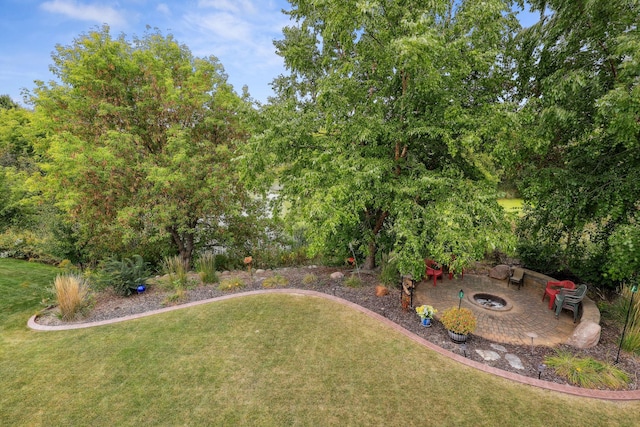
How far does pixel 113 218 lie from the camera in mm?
9406

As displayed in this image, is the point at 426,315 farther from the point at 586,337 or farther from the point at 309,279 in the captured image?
the point at 309,279

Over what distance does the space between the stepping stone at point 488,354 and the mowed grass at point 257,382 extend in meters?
0.56

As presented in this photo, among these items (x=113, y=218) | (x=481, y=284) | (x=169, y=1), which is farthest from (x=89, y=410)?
(x=169, y=1)

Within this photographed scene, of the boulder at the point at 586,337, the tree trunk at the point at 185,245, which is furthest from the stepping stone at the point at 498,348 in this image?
the tree trunk at the point at 185,245

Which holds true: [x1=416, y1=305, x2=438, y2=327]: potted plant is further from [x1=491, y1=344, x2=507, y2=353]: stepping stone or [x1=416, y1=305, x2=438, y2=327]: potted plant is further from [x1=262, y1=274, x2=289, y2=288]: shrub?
[x1=262, y1=274, x2=289, y2=288]: shrub

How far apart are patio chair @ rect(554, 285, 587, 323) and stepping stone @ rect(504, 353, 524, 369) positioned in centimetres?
262

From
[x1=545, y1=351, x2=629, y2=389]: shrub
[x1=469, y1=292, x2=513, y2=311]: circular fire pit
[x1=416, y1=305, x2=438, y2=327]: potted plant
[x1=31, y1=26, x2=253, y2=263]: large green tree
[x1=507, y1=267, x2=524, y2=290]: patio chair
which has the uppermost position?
[x1=31, y1=26, x2=253, y2=263]: large green tree

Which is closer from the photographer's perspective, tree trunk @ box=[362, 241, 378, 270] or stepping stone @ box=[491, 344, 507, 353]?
stepping stone @ box=[491, 344, 507, 353]

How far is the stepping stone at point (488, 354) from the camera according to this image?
5049mm

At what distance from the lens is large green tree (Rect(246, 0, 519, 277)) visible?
17.3 ft

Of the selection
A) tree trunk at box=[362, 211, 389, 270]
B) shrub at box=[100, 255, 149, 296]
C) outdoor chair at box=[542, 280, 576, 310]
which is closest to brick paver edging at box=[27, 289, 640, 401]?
shrub at box=[100, 255, 149, 296]

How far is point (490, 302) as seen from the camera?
7594 millimetres

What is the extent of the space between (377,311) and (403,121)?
440 centimetres

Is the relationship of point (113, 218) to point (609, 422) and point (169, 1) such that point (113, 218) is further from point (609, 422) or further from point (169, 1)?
point (609, 422)
